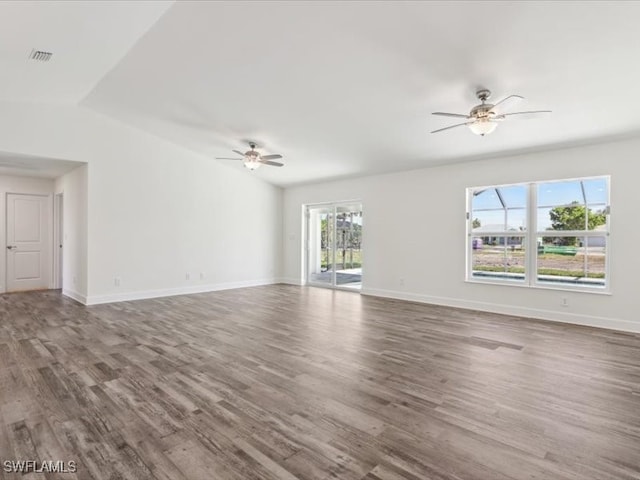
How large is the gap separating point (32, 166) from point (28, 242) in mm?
2185

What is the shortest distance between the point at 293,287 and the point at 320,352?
4.94 meters

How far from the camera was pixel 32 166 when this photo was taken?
653cm

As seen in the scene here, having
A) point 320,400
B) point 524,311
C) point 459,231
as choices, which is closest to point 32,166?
point 320,400

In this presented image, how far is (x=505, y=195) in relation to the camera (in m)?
5.80

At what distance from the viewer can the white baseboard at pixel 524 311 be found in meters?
4.69

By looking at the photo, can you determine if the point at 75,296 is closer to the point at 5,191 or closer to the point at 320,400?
the point at 5,191

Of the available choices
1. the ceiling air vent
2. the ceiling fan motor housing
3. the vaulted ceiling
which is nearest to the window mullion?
the vaulted ceiling

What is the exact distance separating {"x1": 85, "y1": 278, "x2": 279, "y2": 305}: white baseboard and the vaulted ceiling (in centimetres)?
332

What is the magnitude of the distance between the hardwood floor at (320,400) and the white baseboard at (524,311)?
0.31 meters

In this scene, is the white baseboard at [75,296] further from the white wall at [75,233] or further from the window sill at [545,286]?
the window sill at [545,286]

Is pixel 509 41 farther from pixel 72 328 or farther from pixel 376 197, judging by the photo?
pixel 72 328

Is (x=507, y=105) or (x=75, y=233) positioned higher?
(x=507, y=105)

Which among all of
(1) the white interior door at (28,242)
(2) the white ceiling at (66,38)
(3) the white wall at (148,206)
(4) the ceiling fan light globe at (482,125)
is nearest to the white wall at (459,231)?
(3) the white wall at (148,206)

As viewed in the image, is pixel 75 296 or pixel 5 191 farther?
pixel 5 191
